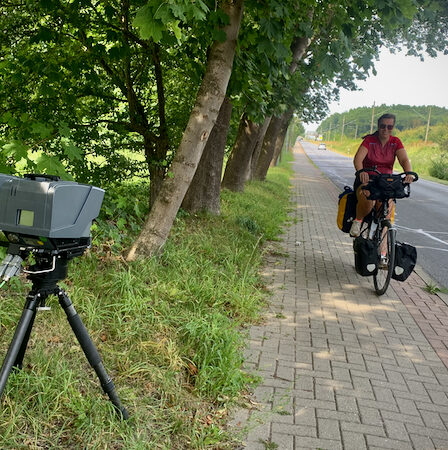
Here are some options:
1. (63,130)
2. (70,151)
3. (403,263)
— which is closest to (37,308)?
(70,151)

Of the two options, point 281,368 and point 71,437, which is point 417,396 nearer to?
point 281,368

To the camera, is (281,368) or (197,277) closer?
(281,368)

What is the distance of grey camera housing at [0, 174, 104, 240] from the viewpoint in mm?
2129

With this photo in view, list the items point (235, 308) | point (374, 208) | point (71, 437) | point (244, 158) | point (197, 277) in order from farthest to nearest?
point (244, 158)
point (374, 208)
point (197, 277)
point (235, 308)
point (71, 437)

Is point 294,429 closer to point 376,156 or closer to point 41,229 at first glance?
point 41,229

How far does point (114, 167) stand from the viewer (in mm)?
8312

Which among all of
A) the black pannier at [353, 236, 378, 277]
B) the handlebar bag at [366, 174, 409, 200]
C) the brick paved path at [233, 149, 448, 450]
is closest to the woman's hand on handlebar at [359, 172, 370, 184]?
the handlebar bag at [366, 174, 409, 200]

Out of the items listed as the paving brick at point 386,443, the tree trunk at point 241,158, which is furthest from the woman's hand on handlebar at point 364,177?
the tree trunk at point 241,158

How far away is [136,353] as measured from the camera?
374 centimetres

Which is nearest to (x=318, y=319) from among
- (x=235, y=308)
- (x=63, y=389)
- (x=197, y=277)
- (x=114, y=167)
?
(x=235, y=308)

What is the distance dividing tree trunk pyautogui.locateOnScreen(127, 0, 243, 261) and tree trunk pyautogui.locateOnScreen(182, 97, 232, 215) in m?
3.18

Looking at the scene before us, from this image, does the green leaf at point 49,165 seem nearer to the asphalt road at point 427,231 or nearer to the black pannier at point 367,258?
the black pannier at point 367,258

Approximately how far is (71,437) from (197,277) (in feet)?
9.74

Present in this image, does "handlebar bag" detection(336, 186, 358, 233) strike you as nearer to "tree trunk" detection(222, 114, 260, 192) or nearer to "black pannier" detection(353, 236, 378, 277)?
"black pannier" detection(353, 236, 378, 277)
